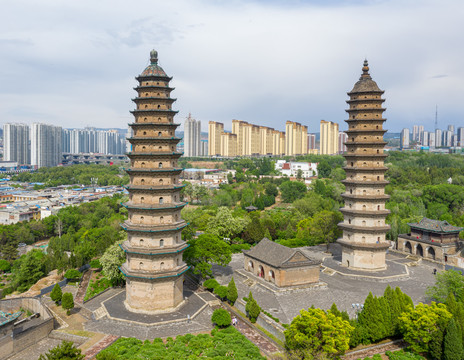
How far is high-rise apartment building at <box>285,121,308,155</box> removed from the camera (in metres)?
147

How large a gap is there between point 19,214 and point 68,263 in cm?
3281

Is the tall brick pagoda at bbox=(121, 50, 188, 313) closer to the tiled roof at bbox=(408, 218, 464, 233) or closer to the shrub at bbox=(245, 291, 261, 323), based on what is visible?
the shrub at bbox=(245, 291, 261, 323)

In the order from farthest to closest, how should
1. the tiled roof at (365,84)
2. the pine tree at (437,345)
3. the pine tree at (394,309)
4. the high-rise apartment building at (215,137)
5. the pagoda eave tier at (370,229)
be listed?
1. the high-rise apartment building at (215,137)
2. the tiled roof at (365,84)
3. the pagoda eave tier at (370,229)
4. the pine tree at (394,309)
5. the pine tree at (437,345)

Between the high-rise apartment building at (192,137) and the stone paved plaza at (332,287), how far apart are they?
11985cm

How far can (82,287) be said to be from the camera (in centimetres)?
3250

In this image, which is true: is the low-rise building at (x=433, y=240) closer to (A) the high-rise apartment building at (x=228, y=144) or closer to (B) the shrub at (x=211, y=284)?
(B) the shrub at (x=211, y=284)

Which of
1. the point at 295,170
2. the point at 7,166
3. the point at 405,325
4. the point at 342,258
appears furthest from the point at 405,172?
the point at 7,166

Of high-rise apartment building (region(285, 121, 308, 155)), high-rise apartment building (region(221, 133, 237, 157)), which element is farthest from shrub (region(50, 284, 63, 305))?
high-rise apartment building (region(285, 121, 308, 155))

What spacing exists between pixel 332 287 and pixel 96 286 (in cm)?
1993

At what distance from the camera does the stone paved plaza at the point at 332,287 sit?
2691cm

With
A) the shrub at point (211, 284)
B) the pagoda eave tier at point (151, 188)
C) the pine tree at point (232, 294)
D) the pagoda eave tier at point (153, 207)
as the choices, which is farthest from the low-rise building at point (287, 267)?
the pagoda eave tier at point (151, 188)

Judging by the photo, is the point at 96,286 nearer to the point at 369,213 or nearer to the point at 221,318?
the point at 221,318

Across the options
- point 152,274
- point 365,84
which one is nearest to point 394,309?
point 152,274

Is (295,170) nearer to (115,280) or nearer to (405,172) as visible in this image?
(405,172)
